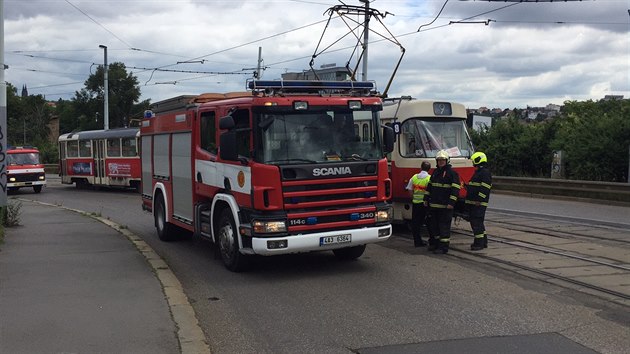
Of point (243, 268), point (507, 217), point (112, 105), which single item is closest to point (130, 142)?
point (507, 217)

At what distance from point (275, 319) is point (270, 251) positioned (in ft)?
5.23

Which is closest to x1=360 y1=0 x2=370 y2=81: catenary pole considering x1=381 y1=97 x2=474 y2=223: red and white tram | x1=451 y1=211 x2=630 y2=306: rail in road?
x1=381 y1=97 x2=474 y2=223: red and white tram

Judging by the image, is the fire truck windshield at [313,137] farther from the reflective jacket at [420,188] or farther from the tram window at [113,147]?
the tram window at [113,147]

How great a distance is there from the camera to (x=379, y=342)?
226 inches

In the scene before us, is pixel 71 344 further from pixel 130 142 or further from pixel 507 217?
pixel 130 142

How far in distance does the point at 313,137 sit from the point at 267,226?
1475 mm

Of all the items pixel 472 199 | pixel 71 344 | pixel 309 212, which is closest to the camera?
pixel 71 344

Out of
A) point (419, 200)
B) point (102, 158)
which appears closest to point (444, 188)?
point (419, 200)

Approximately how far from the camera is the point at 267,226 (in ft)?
26.7

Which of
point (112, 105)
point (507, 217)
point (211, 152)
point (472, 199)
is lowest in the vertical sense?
point (507, 217)

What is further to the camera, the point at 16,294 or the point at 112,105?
the point at 112,105

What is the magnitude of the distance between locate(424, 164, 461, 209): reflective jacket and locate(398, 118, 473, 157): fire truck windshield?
2.23m

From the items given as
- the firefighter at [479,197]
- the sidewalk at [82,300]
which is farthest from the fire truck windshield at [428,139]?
the sidewalk at [82,300]

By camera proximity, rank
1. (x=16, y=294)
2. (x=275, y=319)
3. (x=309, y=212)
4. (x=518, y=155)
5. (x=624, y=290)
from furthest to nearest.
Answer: (x=518, y=155)
(x=309, y=212)
(x=624, y=290)
(x=16, y=294)
(x=275, y=319)
